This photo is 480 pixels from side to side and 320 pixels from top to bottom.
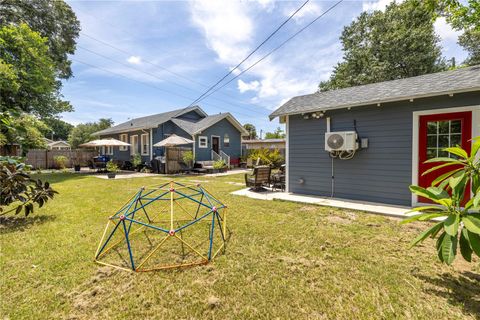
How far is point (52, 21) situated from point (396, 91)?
23.2 m

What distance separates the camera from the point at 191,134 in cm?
1546

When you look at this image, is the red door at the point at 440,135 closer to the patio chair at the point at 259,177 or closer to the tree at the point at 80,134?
the patio chair at the point at 259,177

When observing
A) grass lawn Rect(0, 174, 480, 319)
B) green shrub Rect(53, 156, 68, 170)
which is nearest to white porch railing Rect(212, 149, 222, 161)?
green shrub Rect(53, 156, 68, 170)

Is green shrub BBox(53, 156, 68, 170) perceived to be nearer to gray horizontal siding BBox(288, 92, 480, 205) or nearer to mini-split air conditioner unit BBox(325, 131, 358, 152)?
gray horizontal siding BBox(288, 92, 480, 205)

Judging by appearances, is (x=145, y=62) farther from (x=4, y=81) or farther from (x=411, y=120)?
(x=411, y=120)

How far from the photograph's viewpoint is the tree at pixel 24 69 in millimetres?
11430

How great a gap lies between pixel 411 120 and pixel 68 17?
24202 millimetres

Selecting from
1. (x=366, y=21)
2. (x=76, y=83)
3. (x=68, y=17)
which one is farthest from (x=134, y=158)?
(x=366, y=21)

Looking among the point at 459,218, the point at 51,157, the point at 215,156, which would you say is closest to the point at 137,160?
the point at 215,156

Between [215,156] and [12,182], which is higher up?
[215,156]

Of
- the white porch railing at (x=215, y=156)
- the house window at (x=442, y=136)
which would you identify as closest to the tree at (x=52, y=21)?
the white porch railing at (x=215, y=156)

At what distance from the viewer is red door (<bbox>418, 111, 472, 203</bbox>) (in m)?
4.57

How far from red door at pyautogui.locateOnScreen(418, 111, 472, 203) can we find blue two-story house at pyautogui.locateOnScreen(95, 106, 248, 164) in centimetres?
1287

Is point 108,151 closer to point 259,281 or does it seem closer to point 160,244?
point 160,244
